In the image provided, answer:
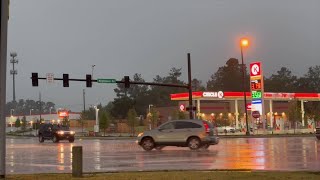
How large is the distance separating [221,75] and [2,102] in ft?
521

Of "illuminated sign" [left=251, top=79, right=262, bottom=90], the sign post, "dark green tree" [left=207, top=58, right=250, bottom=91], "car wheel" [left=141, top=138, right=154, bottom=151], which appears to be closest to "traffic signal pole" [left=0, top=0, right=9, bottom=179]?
"car wheel" [left=141, top=138, right=154, bottom=151]

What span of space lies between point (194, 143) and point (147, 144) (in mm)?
2586

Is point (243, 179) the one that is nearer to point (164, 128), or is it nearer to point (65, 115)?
point (164, 128)

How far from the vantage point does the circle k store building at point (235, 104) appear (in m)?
83.1

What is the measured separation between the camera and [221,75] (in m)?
169

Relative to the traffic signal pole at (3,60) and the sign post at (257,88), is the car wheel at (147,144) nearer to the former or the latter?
the traffic signal pole at (3,60)

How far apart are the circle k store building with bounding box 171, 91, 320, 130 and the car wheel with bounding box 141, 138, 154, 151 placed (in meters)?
52.6

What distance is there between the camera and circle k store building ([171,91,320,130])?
273ft

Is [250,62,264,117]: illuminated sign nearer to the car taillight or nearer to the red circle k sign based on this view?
the red circle k sign

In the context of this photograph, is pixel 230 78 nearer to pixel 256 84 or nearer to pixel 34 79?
pixel 256 84

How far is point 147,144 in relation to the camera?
2784cm

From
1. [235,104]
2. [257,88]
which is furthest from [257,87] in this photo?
[235,104]

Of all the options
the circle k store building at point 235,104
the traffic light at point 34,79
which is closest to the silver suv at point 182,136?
the traffic light at point 34,79

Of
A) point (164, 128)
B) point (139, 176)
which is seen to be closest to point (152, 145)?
point (164, 128)
